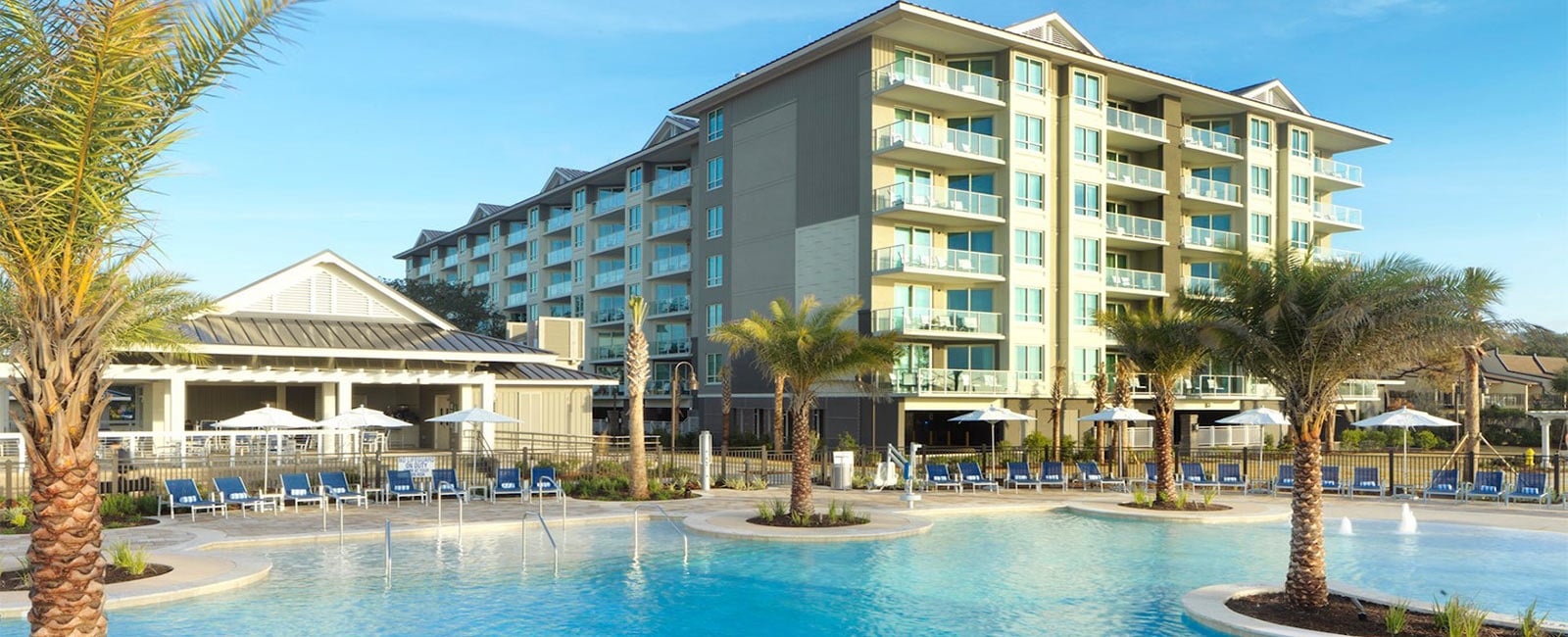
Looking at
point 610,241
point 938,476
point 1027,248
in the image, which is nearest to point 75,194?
point 938,476

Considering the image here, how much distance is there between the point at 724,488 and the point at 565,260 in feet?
152

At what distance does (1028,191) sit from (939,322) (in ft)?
23.3

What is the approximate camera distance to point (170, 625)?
1334 centimetres

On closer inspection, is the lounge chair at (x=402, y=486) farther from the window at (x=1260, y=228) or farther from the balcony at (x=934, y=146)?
the window at (x=1260, y=228)

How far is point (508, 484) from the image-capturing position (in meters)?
27.1

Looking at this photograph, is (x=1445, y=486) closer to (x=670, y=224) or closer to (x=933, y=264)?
(x=933, y=264)

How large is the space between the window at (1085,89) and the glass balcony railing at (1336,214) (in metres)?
18.7

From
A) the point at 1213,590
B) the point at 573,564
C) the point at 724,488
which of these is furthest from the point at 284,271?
the point at 1213,590

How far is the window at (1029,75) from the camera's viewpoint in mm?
46375

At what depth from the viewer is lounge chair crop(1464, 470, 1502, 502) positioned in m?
27.5

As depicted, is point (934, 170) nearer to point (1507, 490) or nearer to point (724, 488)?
point (724, 488)

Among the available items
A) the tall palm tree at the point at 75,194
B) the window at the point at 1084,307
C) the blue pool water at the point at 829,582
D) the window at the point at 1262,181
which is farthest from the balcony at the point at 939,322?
the tall palm tree at the point at 75,194

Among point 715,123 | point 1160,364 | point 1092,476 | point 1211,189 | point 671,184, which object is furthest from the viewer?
point 671,184

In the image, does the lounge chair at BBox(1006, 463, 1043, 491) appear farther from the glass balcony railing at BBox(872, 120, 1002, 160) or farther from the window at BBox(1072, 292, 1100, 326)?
the window at BBox(1072, 292, 1100, 326)
